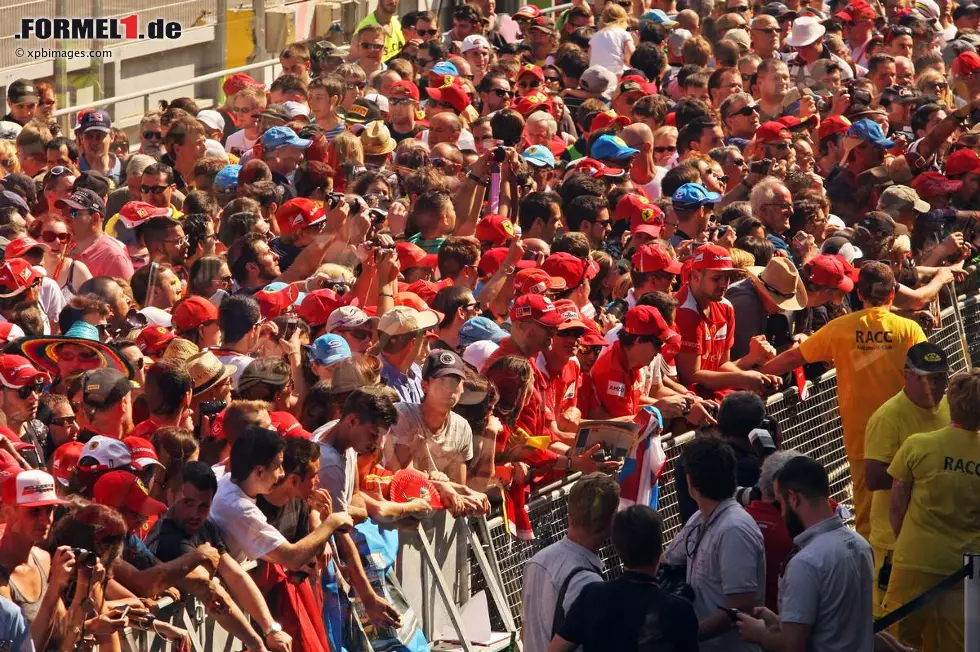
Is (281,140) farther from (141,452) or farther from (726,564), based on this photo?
(726,564)

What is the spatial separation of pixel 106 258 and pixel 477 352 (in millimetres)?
2530

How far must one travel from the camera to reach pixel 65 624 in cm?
588

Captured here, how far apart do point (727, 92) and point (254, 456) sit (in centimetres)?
974

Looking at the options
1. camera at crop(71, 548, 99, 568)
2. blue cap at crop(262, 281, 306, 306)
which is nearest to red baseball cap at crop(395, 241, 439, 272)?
blue cap at crop(262, 281, 306, 306)

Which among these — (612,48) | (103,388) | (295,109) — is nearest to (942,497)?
(103,388)

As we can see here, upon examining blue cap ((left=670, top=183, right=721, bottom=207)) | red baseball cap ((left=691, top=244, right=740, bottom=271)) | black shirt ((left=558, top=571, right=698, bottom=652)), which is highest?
black shirt ((left=558, top=571, right=698, bottom=652))

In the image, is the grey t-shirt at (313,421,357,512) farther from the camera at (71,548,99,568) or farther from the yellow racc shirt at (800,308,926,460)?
the yellow racc shirt at (800,308,926,460)

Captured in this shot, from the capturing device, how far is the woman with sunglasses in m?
9.83

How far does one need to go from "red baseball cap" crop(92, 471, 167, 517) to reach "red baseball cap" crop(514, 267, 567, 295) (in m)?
3.04

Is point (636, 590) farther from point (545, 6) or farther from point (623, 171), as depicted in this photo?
point (545, 6)

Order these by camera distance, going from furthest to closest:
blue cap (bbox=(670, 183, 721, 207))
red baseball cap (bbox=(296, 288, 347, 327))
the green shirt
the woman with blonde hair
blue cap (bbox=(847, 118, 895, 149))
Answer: the green shirt < the woman with blonde hair < blue cap (bbox=(847, 118, 895, 149)) < blue cap (bbox=(670, 183, 721, 207)) < red baseball cap (bbox=(296, 288, 347, 327))

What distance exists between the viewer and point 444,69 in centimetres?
1495

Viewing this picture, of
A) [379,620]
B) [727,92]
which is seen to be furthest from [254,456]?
[727,92]

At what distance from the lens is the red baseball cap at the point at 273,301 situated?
9000mm
